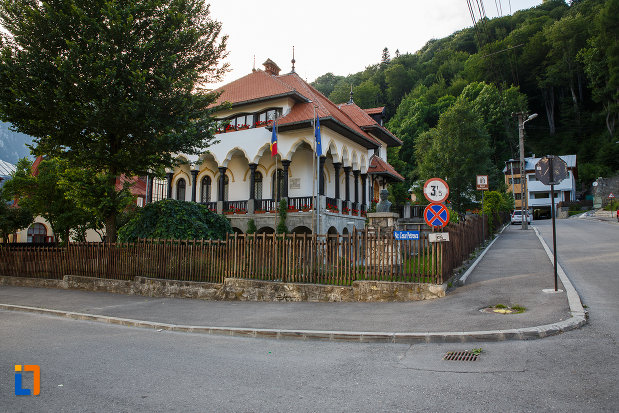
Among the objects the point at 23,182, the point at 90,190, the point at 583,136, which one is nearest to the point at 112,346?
the point at 90,190

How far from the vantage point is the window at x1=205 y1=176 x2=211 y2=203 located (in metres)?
30.3

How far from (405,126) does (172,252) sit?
6033cm

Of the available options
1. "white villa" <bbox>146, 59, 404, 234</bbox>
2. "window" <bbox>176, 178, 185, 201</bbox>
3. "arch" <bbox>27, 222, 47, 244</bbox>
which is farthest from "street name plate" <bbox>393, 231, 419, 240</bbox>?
"arch" <bbox>27, 222, 47, 244</bbox>

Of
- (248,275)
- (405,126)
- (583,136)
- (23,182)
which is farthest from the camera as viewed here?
(583,136)

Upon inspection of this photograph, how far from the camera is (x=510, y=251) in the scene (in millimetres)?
18047

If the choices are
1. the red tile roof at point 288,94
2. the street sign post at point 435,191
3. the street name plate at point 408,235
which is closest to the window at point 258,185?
the red tile roof at point 288,94

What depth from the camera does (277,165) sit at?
27.0 meters

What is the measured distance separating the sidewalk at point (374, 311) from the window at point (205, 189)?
1667cm

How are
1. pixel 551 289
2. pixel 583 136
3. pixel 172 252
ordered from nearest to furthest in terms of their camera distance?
1. pixel 551 289
2. pixel 172 252
3. pixel 583 136

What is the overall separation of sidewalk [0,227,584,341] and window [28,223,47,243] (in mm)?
26664

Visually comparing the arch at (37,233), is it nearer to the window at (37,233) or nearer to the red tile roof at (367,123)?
the window at (37,233)

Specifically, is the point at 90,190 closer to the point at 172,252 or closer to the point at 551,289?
the point at 172,252

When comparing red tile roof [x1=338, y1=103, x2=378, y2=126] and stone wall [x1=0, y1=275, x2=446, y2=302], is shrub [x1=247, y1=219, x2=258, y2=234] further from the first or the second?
red tile roof [x1=338, y1=103, x2=378, y2=126]

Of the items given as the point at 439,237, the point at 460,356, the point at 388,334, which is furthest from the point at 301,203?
the point at 460,356
